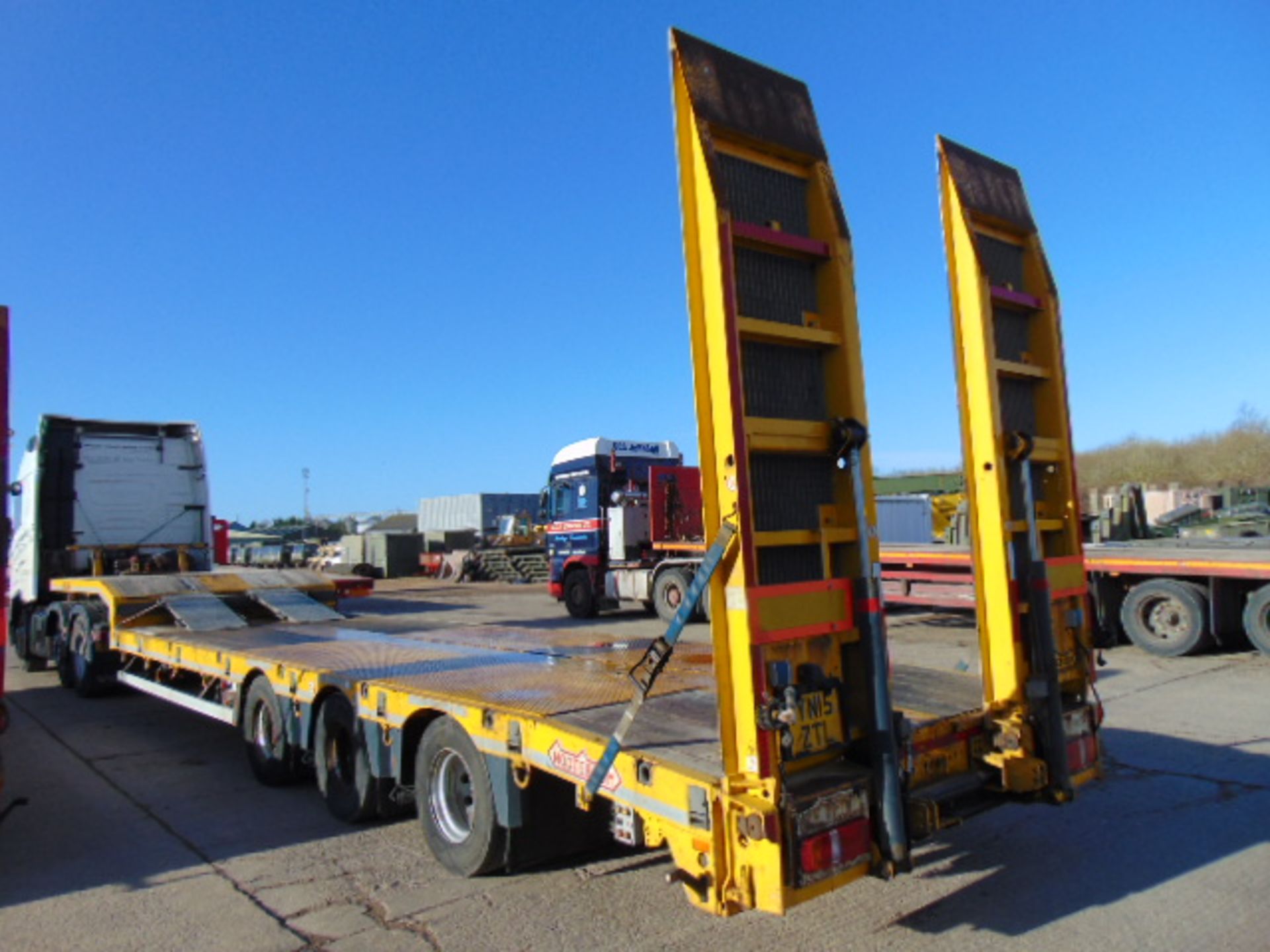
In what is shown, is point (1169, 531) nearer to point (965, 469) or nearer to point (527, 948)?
point (965, 469)

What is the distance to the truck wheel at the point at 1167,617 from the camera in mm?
12039

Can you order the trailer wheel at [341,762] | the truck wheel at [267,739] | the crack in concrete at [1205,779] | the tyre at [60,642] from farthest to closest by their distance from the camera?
the tyre at [60,642] → the truck wheel at [267,739] → the crack in concrete at [1205,779] → the trailer wheel at [341,762]

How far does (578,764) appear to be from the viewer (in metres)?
4.08

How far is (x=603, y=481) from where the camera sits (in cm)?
1914

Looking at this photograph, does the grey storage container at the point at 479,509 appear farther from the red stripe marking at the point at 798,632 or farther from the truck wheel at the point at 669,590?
the red stripe marking at the point at 798,632

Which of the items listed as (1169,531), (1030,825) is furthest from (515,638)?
(1169,531)

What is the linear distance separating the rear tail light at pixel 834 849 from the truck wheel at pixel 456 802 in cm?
179

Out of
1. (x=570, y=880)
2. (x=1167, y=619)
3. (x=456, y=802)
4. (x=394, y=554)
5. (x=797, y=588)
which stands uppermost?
(x=394, y=554)

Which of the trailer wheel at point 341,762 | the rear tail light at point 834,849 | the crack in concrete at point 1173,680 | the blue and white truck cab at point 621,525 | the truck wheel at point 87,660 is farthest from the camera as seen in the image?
the blue and white truck cab at point 621,525

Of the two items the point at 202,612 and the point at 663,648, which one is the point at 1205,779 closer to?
the point at 663,648

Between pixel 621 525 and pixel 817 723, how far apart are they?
592 inches

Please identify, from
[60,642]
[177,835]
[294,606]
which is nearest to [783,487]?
[177,835]

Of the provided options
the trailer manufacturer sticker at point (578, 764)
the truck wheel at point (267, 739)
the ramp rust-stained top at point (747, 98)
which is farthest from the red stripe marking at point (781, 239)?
the truck wheel at point (267, 739)

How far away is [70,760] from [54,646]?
511 centimetres
